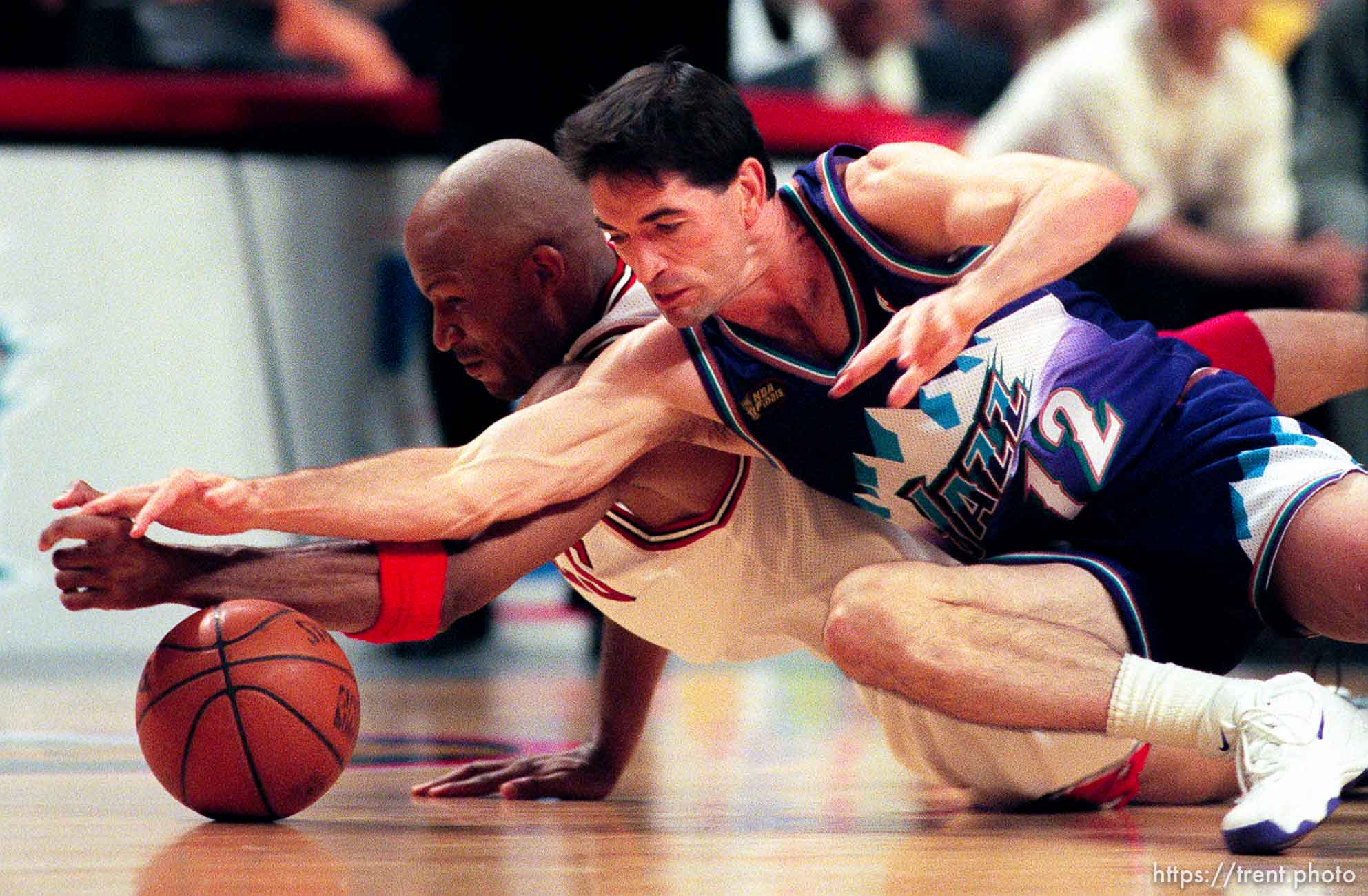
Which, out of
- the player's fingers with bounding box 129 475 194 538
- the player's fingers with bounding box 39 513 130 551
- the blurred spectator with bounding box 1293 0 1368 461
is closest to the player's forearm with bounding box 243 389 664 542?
the player's fingers with bounding box 129 475 194 538

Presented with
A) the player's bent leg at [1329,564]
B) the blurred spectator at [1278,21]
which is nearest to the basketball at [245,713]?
the player's bent leg at [1329,564]

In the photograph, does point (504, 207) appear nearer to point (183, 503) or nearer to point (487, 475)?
point (487, 475)

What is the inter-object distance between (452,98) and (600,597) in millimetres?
3401

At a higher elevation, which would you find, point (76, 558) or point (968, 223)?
point (968, 223)

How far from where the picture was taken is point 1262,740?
9.53 feet

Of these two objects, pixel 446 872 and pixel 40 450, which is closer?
pixel 446 872

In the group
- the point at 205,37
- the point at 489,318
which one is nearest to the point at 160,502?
the point at 489,318

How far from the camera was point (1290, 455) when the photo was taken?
11.2 ft

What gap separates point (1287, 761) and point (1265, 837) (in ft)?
0.50

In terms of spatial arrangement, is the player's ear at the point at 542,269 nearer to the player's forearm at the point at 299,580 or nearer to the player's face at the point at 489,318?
the player's face at the point at 489,318

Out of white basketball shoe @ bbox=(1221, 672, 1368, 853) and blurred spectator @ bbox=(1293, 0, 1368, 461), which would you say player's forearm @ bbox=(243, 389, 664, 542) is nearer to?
white basketball shoe @ bbox=(1221, 672, 1368, 853)

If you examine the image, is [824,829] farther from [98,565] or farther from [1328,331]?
[1328,331]

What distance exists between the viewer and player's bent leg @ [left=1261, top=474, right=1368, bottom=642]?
3.22 metres

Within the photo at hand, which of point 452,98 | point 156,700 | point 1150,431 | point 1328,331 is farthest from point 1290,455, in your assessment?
point 452,98
